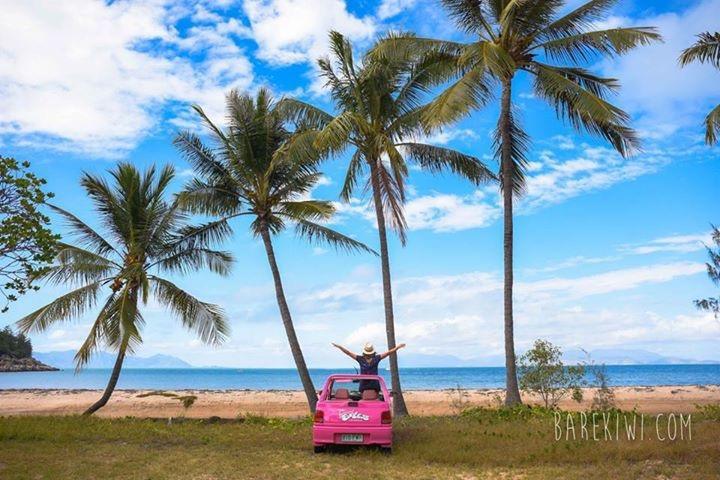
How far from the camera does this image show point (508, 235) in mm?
18219

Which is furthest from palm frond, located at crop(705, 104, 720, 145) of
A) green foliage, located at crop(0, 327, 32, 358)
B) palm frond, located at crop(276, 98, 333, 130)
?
green foliage, located at crop(0, 327, 32, 358)

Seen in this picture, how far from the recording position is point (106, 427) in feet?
54.5

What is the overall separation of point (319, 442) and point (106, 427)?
24.1 feet

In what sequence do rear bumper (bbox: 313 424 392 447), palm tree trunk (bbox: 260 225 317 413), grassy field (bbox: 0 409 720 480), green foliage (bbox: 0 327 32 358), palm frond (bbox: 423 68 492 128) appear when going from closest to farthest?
grassy field (bbox: 0 409 720 480)
rear bumper (bbox: 313 424 392 447)
palm frond (bbox: 423 68 492 128)
palm tree trunk (bbox: 260 225 317 413)
green foliage (bbox: 0 327 32 358)

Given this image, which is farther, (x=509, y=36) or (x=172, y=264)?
(x=172, y=264)

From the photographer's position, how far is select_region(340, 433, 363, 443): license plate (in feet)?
39.3

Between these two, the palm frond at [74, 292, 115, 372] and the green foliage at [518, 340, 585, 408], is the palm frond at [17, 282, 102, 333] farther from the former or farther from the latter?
the green foliage at [518, 340, 585, 408]

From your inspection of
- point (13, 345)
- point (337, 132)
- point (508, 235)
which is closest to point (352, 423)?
point (508, 235)

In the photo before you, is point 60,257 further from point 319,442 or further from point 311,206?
point 319,442

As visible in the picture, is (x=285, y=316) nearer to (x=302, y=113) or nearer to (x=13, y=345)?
(x=302, y=113)

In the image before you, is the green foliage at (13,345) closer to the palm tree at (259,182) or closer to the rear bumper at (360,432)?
the palm tree at (259,182)

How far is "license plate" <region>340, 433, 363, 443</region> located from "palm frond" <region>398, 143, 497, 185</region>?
10510 mm

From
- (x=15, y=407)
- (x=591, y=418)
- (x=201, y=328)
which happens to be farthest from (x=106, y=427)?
(x=15, y=407)

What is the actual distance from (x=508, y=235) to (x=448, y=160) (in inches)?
134
